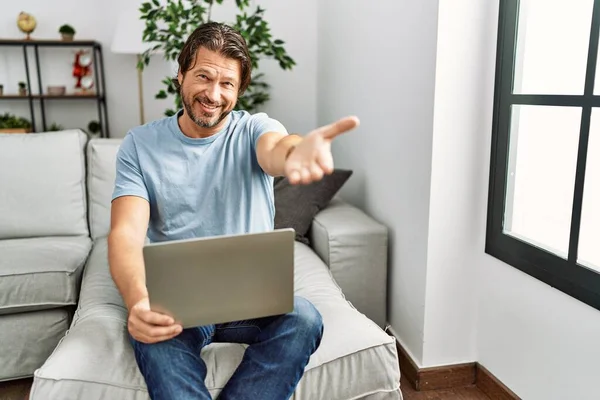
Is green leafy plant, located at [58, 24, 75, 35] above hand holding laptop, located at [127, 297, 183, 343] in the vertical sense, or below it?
above

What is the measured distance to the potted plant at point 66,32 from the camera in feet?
12.8

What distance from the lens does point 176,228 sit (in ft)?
4.87

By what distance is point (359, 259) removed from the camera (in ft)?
7.13

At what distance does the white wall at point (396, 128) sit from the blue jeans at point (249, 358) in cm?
70

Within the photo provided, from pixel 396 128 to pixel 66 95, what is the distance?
2733 mm

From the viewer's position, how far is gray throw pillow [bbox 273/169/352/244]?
2344 mm

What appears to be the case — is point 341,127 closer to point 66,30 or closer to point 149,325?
point 149,325

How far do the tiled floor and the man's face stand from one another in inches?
46.3

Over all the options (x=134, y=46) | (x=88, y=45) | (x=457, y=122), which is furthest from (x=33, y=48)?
(x=457, y=122)

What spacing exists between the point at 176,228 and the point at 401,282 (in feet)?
3.27

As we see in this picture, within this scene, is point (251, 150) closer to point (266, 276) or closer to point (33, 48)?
point (266, 276)

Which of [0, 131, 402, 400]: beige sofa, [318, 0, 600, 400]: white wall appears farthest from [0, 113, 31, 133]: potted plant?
[318, 0, 600, 400]: white wall

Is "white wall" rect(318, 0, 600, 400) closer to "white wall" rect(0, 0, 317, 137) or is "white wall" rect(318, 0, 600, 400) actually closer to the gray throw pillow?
the gray throw pillow

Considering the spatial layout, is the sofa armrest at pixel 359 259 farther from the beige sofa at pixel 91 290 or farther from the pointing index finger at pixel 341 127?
the pointing index finger at pixel 341 127
